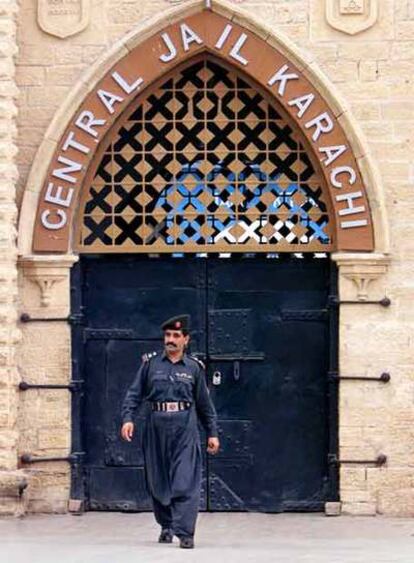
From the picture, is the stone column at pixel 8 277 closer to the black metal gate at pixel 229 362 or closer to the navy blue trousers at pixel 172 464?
the black metal gate at pixel 229 362

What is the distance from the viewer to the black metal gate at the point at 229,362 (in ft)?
49.5

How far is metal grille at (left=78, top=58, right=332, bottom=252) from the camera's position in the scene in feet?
49.4

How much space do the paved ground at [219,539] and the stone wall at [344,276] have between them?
421 mm

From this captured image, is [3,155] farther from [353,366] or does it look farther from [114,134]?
[353,366]

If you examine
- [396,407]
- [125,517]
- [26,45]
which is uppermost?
[26,45]

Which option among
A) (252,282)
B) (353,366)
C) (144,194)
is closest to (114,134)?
(144,194)

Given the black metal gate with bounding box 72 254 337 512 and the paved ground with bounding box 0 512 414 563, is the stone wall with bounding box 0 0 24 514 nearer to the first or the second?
the paved ground with bounding box 0 512 414 563

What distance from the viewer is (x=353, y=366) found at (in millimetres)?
14781

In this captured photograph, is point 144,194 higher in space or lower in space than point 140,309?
higher

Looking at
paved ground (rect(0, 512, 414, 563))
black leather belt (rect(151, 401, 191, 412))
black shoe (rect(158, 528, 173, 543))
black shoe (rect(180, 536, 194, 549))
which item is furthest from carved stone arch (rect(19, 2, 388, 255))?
black shoe (rect(180, 536, 194, 549))

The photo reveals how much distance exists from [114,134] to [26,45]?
1004 mm

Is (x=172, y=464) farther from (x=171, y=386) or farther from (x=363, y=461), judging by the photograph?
(x=363, y=461)

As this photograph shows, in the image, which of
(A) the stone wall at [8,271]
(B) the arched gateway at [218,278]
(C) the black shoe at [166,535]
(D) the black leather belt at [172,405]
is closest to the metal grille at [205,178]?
(B) the arched gateway at [218,278]

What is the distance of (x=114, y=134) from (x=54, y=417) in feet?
7.66
